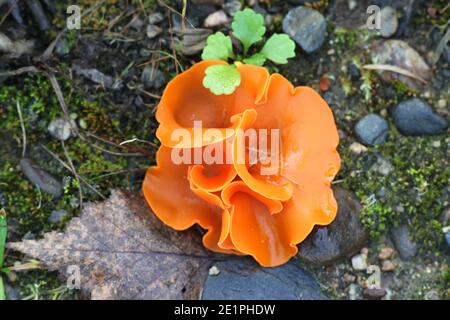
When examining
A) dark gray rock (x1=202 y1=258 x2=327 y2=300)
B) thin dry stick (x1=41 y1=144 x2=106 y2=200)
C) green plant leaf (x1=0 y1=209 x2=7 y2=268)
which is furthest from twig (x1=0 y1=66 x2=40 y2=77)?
dark gray rock (x1=202 y1=258 x2=327 y2=300)

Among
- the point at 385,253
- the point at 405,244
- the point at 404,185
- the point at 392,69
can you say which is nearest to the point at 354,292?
the point at 385,253

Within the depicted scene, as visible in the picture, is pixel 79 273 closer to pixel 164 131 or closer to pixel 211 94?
pixel 164 131

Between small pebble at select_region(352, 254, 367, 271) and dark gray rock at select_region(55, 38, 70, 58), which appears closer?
small pebble at select_region(352, 254, 367, 271)

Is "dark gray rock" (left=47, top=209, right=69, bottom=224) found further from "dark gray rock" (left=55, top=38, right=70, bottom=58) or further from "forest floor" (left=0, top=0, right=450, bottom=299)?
"dark gray rock" (left=55, top=38, right=70, bottom=58)

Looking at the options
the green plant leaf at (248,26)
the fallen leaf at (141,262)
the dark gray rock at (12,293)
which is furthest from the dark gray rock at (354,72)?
the dark gray rock at (12,293)

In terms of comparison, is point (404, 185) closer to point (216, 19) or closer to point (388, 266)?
point (388, 266)
